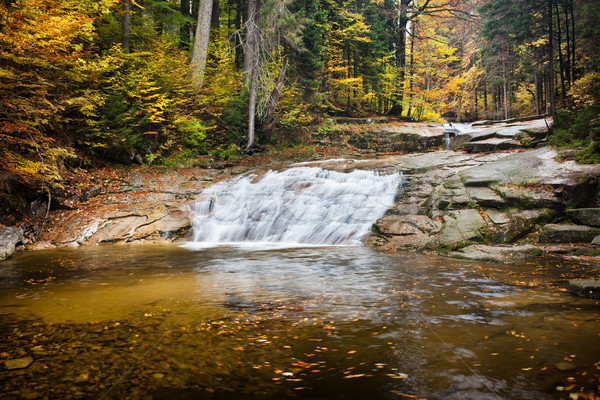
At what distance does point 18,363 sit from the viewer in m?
2.85

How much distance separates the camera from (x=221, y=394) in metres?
2.48

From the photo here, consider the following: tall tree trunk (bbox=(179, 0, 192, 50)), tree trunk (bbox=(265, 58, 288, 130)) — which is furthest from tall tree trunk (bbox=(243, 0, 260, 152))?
tall tree trunk (bbox=(179, 0, 192, 50))

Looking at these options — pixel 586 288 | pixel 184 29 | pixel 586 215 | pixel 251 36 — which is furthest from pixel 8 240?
pixel 184 29

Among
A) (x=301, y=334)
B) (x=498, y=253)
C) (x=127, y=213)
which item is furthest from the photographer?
(x=127, y=213)

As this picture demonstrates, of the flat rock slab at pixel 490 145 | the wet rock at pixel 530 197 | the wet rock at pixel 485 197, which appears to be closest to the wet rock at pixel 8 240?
the wet rock at pixel 485 197

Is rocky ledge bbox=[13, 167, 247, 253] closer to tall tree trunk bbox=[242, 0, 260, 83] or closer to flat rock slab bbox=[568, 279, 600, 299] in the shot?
tall tree trunk bbox=[242, 0, 260, 83]

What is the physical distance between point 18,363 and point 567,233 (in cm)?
990

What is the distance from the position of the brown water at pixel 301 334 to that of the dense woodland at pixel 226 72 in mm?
5324

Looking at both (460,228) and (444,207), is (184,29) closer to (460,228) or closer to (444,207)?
(444,207)

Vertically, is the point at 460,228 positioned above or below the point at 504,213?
below

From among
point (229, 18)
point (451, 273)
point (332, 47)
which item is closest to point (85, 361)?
point (451, 273)

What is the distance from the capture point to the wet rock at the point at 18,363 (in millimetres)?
2797

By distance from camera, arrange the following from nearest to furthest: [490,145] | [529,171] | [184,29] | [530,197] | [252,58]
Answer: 1. [530,197]
2. [529,171]
3. [490,145]
4. [252,58]
5. [184,29]

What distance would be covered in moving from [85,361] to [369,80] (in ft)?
82.2
